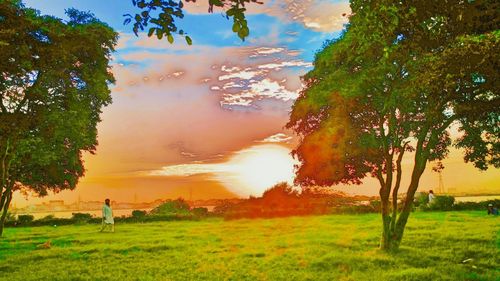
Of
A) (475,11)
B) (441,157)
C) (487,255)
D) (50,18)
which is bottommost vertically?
(487,255)

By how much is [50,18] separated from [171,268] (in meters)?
16.1

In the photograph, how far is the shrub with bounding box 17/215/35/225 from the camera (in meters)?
48.9

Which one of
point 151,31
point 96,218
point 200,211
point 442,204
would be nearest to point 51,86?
point 151,31

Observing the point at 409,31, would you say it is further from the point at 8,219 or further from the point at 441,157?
the point at 8,219

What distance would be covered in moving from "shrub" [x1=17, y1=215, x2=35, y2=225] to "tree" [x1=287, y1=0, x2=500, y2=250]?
3349 cm

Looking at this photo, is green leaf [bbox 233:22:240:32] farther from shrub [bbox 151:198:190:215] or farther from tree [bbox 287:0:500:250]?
shrub [bbox 151:198:190:215]

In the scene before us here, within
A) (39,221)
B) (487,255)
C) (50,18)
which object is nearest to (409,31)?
(487,255)

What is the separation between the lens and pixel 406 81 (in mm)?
19828

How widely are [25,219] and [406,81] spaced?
44.7 meters

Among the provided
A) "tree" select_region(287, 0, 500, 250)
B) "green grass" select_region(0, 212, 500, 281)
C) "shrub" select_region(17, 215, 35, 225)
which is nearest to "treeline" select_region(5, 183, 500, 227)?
"shrub" select_region(17, 215, 35, 225)

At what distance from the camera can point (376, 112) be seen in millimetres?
23031

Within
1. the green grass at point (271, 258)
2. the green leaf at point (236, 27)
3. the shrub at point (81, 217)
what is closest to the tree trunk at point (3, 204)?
the green grass at point (271, 258)

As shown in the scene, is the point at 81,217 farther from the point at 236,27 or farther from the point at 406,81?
the point at 236,27

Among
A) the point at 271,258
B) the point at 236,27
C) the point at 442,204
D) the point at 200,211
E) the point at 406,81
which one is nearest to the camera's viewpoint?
the point at 236,27
